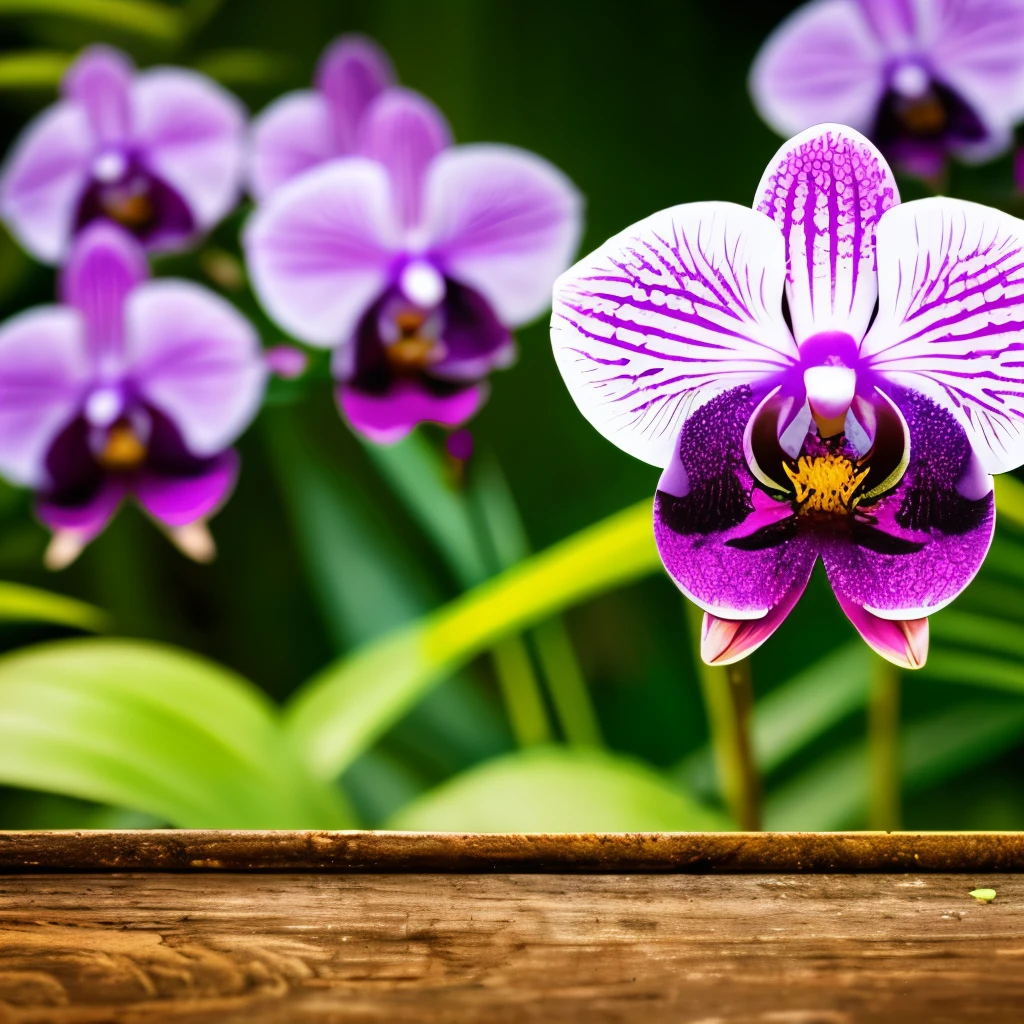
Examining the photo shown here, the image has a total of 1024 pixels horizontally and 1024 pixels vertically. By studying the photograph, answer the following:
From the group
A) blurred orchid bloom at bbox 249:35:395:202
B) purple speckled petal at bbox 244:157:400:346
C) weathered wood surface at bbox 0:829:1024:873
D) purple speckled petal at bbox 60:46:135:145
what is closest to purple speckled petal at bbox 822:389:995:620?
weathered wood surface at bbox 0:829:1024:873

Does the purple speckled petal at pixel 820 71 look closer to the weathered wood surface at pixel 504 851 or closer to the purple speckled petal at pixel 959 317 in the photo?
the purple speckled petal at pixel 959 317

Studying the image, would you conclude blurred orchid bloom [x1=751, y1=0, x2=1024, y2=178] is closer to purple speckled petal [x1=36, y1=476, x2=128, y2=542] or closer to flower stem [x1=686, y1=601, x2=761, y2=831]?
flower stem [x1=686, y1=601, x2=761, y2=831]

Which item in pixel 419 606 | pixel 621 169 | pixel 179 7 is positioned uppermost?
pixel 179 7

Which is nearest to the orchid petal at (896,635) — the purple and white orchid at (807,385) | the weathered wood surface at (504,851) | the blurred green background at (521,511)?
the purple and white orchid at (807,385)

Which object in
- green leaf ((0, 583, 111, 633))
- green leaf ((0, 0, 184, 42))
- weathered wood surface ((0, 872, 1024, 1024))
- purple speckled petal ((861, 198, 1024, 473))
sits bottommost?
weathered wood surface ((0, 872, 1024, 1024))

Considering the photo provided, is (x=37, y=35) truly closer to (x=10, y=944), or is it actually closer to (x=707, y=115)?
(x=707, y=115)

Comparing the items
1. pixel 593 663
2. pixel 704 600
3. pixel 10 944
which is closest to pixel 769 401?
pixel 704 600
